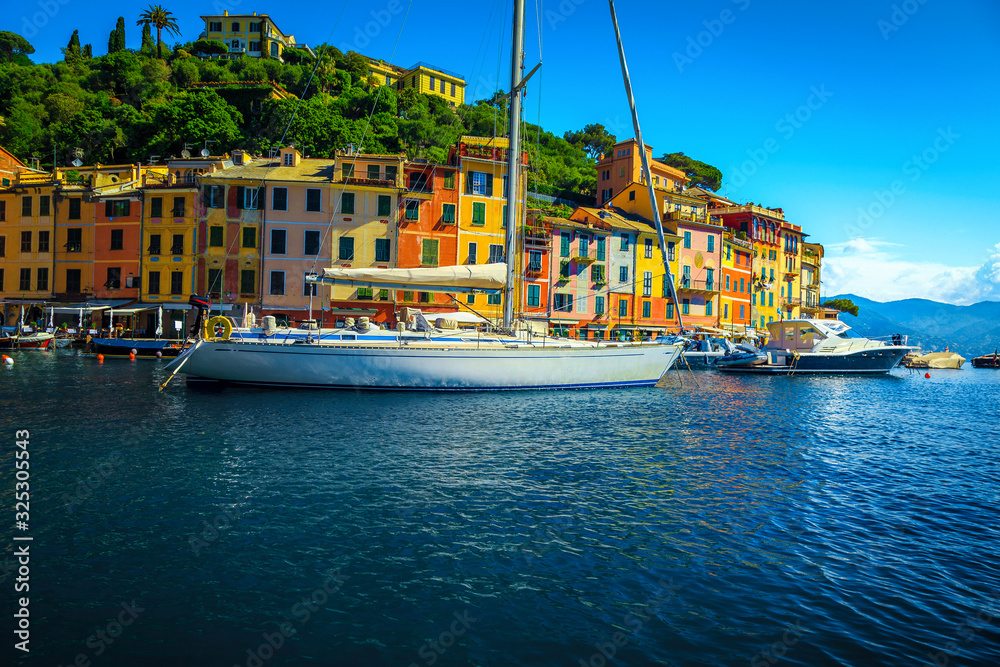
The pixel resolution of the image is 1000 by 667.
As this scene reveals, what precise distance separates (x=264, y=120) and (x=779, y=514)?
74.4 meters

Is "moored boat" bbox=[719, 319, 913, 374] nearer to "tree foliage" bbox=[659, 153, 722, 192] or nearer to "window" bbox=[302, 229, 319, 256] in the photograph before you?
"window" bbox=[302, 229, 319, 256]

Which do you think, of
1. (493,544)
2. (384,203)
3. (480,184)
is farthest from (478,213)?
(493,544)

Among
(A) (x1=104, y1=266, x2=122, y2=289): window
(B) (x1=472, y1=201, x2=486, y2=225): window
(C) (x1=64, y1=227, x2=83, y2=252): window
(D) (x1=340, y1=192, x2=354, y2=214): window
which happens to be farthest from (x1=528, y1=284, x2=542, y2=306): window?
(C) (x1=64, y1=227, x2=83, y2=252): window

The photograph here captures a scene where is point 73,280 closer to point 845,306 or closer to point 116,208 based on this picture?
point 116,208

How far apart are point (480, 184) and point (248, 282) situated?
18774 millimetres

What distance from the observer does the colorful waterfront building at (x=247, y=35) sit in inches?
3976

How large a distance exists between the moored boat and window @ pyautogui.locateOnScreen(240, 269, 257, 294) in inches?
1340

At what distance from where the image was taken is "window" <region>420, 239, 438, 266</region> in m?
47.3

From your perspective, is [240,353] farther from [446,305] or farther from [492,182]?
[492,182]

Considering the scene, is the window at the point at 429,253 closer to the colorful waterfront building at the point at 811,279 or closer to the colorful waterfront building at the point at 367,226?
the colorful waterfront building at the point at 367,226

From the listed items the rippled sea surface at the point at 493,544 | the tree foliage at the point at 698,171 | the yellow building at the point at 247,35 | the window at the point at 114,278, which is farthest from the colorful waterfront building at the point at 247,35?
the rippled sea surface at the point at 493,544

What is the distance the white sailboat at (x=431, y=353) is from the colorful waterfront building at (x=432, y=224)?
21.8 metres

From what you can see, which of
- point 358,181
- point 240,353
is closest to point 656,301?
point 358,181

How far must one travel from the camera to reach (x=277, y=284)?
45594 millimetres
